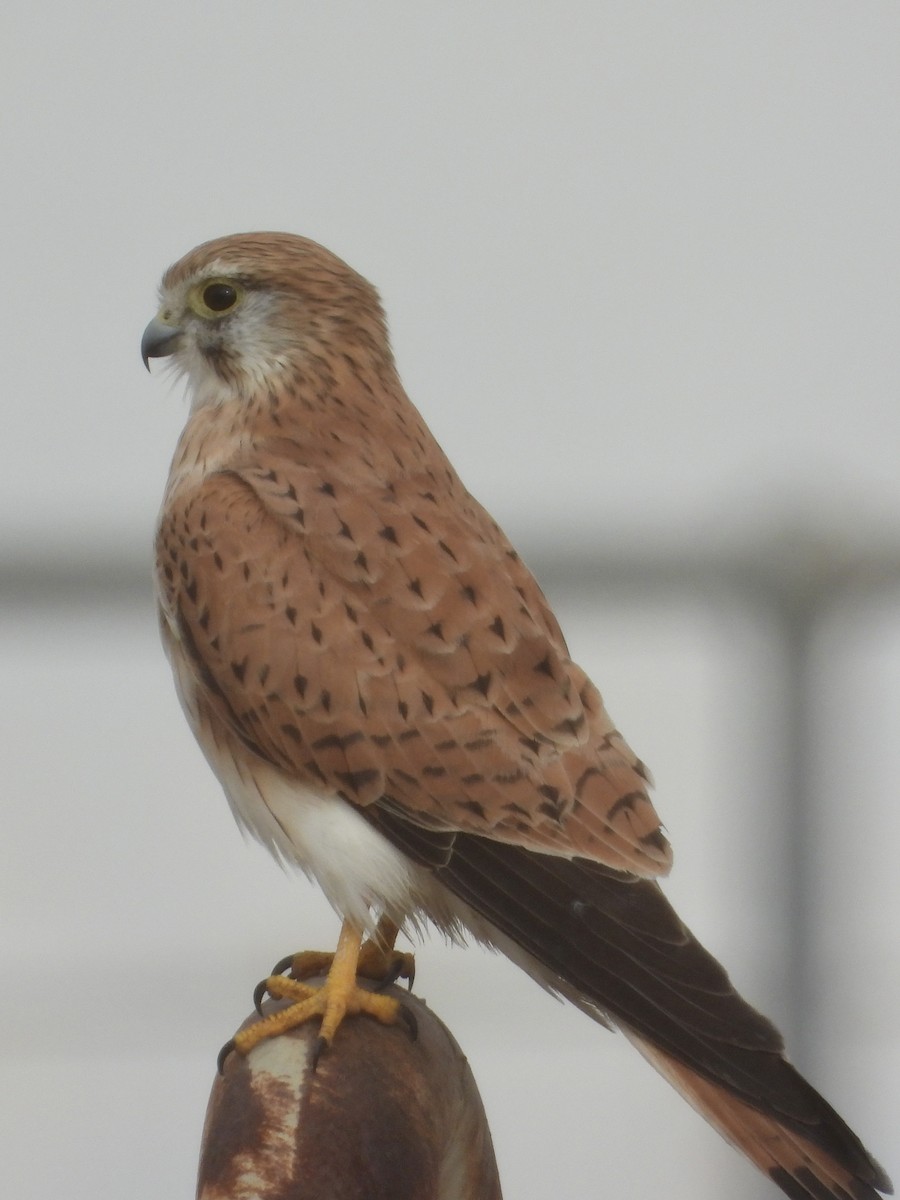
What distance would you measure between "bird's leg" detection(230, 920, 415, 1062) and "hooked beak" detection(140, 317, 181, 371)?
0.70 m

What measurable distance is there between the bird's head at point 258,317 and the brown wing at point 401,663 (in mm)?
223

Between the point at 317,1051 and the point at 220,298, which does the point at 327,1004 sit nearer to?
the point at 317,1051

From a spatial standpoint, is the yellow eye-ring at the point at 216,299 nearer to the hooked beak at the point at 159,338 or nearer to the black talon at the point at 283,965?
the hooked beak at the point at 159,338

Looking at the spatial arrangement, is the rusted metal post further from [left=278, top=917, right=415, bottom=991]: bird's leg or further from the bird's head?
the bird's head

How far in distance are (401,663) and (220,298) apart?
52 centimetres

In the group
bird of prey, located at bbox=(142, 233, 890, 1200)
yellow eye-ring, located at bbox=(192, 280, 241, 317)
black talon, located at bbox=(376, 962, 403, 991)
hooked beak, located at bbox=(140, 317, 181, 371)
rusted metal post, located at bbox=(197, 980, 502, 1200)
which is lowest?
rusted metal post, located at bbox=(197, 980, 502, 1200)

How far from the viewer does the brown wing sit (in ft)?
4.95

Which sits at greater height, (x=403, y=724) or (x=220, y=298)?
(x=220, y=298)

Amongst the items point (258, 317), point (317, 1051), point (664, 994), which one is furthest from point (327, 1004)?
point (258, 317)

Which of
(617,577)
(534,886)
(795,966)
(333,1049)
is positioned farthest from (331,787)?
(617,577)

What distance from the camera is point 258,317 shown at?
1852 mm

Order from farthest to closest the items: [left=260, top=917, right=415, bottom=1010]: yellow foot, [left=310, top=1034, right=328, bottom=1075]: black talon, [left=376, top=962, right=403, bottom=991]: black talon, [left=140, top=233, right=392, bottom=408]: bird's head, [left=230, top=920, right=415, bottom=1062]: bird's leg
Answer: [left=140, top=233, right=392, bottom=408]: bird's head → [left=260, top=917, right=415, bottom=1010]: yellow foot → [left=376, top=962, right=403, bottom=991]: black talon → [left=230, top=920, right=415, bottom=1062]: bird's leg → [left=310, top=1034, right=328, bottom=1075]: black talon

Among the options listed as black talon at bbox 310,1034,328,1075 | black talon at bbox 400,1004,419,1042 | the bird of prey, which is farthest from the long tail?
black talon at bbox 310,1034,328,1075

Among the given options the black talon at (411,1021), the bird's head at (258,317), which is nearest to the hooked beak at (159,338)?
the bird's head at (258,317)
